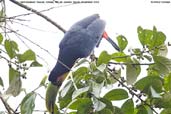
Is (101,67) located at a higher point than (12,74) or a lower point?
higher

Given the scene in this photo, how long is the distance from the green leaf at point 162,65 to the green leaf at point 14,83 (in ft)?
1.29

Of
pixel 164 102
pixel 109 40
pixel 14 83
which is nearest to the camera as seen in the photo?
pixel 164 102

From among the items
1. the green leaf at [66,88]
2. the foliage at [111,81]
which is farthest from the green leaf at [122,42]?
the green leaf at [66,88]

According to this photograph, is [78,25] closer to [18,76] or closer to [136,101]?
[18,76]

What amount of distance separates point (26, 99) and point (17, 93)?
0.17 meters

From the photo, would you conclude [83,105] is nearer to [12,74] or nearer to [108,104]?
[108,104]

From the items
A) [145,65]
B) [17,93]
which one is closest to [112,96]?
[145,65]

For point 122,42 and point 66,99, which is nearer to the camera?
point 66,99

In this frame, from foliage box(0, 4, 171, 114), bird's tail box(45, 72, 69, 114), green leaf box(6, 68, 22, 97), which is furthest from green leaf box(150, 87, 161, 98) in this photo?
green leaf box(6, 68, 22, 97)

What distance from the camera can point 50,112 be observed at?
118cm

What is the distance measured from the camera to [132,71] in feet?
3.76

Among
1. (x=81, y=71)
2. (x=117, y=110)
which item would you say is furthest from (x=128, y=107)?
(x=81, y=71)

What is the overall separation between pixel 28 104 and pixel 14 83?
0.20 m

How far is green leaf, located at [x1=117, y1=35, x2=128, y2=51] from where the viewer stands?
1.22m
